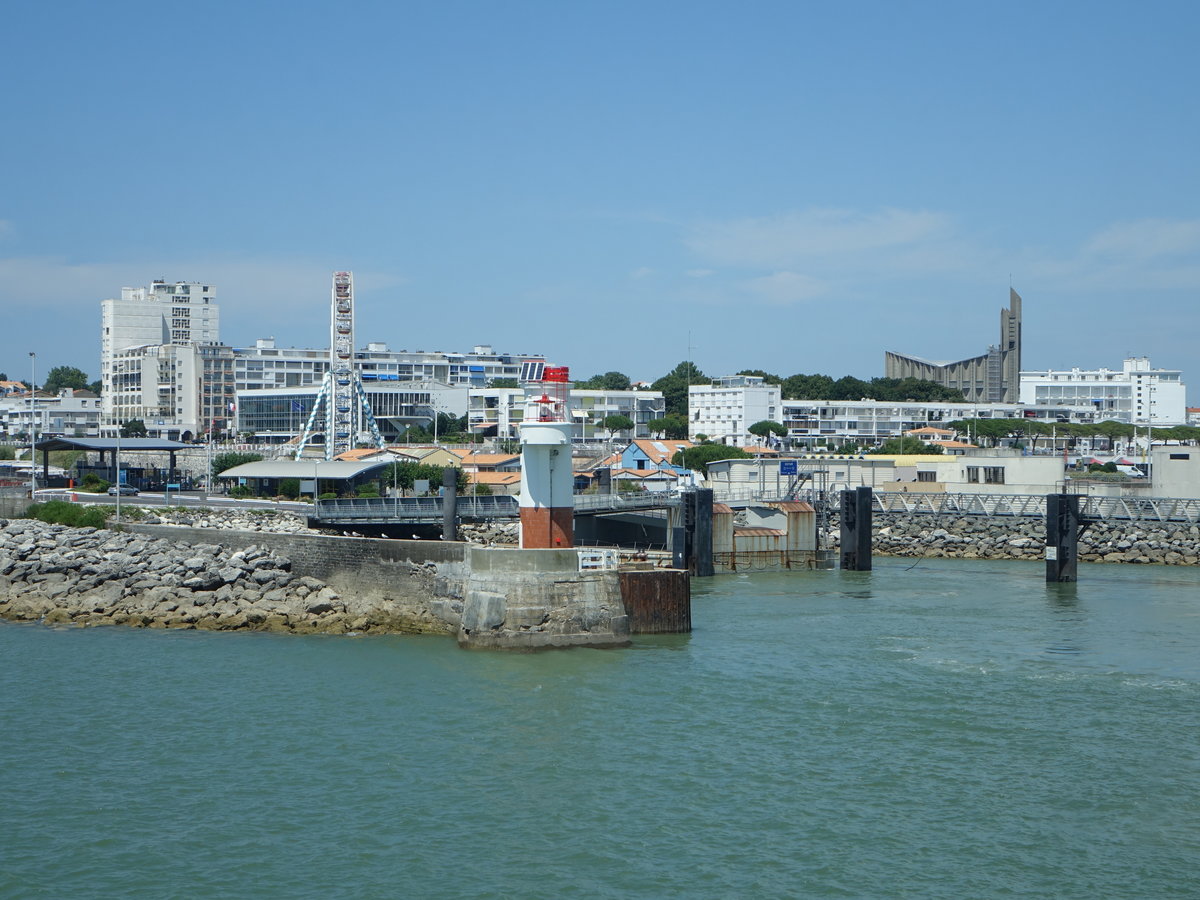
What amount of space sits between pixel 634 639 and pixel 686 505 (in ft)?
42.9

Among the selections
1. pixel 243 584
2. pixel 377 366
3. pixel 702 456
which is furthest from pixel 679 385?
pixel 243 584

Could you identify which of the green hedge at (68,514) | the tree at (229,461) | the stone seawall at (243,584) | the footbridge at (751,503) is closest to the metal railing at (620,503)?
the footbridge at (751,503)

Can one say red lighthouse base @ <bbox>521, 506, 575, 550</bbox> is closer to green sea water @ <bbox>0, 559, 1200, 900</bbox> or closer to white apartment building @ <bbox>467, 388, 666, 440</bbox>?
green sea water @ <bbox>0, 559, 1200, 900</bbox>

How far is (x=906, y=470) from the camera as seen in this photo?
63.3m

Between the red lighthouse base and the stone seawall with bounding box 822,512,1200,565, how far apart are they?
70.4ft

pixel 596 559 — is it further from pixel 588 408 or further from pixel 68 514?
pixel 588 408

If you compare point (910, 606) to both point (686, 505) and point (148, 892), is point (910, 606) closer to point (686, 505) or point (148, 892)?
point (686, 505)

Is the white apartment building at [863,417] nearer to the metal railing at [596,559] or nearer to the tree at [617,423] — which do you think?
the tree at [617,423]

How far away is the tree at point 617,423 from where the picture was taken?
12181cm

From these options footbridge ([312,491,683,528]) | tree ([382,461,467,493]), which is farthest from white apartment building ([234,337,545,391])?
footbridge ([312,491,683,528])

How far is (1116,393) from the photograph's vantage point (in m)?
156

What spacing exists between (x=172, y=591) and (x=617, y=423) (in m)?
92.6

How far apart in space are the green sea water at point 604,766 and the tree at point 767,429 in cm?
8663

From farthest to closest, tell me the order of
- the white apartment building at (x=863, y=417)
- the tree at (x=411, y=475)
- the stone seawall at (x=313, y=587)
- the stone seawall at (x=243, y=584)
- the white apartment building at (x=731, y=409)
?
the white apartment building at (x=863, y=417), the white apartment building at (x=731, y=409), the tree at (x=411, y=475), the stone seawall at (x=243, y=584), the stone seawall at (x=313, y=587)
